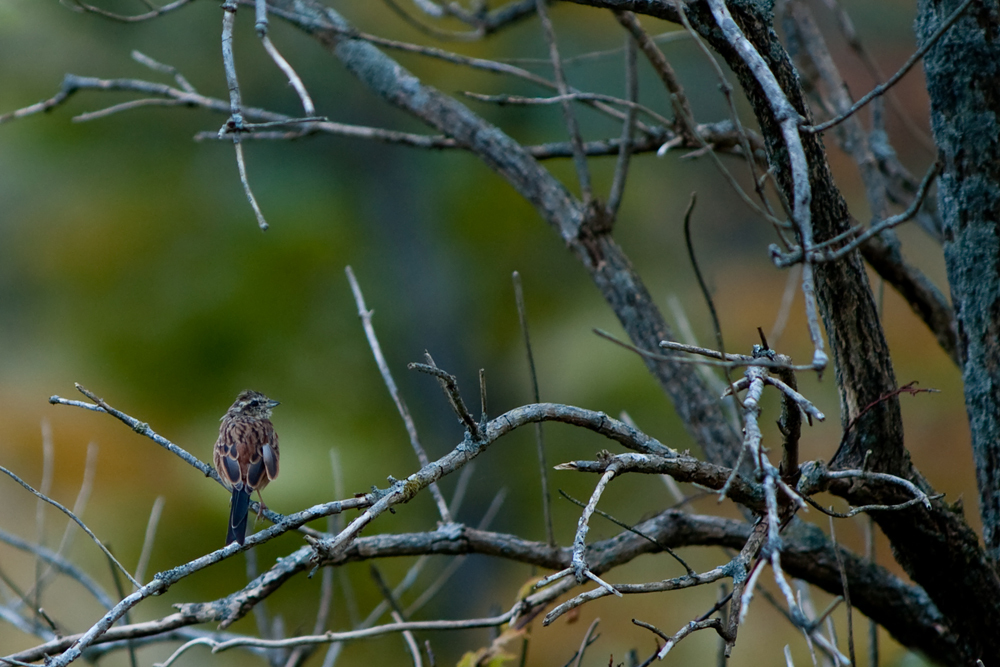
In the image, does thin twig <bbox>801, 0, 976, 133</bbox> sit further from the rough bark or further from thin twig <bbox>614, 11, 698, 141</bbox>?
thin twig <bbox>614, 11, 698, 141</bbox>

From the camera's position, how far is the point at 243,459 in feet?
9.11

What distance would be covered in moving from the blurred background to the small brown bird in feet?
19.4

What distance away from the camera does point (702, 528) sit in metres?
2.79

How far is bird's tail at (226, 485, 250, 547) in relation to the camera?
8.00 feet

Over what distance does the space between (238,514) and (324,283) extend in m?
8.57

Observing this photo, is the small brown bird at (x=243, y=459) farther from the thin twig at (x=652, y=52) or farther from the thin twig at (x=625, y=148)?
the thin twig at (x=652, y=52)

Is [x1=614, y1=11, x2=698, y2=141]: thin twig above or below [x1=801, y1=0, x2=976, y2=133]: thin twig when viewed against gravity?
above

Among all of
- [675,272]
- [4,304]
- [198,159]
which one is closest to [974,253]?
[675,272]

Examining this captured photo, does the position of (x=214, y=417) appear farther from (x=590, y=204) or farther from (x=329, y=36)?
(x=590, y=204)

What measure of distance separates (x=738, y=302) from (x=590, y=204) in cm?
702

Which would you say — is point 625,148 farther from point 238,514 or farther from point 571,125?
point 238,514

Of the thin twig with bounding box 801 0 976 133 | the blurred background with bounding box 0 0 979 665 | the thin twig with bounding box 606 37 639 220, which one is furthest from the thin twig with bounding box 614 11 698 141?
the blurred background with bounding box 0 0 979 665

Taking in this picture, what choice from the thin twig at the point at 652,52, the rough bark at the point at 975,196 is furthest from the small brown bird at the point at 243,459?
the rough bark at the point at 975,196

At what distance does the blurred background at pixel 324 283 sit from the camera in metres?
9.34
